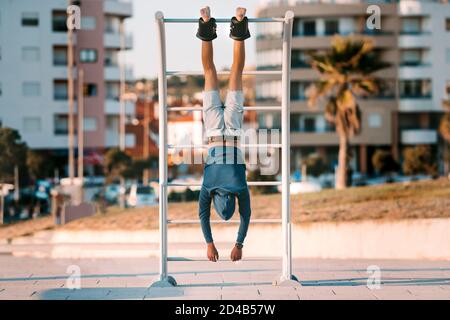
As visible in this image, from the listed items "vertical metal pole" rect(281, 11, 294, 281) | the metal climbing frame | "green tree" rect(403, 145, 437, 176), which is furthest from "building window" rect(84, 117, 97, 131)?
"vertical metal pole" rect(281, 11, 294, 281)

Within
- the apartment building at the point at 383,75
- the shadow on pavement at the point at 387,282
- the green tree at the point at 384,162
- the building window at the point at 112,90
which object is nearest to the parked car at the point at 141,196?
the building window at the point at 112,90

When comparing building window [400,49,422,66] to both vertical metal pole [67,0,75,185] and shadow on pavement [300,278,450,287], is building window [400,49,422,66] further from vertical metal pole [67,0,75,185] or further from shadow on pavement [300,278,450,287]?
shadow on pavement [300,278,450,287]

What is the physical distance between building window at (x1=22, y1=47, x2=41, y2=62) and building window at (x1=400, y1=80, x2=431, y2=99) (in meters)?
19.5

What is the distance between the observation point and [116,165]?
52375 mm

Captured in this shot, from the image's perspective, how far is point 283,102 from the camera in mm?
10000

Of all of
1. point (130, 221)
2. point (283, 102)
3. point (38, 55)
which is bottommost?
point (130, 221)

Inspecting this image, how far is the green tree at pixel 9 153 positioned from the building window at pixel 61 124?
32.6ft

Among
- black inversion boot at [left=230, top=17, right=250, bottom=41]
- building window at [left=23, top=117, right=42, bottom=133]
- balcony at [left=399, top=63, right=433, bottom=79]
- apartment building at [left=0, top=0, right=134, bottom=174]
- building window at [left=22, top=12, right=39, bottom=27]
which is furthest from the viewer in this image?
balcony at [left=399, top=63, right=433, bottom=79]

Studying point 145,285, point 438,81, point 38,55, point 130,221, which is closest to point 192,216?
point 130,221

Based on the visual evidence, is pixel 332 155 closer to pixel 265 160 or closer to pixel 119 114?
pixel 119 114

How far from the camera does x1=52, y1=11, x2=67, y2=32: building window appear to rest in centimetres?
5555

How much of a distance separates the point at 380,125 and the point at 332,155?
312 centimetres

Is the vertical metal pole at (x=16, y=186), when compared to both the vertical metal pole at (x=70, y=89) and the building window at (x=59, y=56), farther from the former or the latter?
the building window at (x=59, y=56)

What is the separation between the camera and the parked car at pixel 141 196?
46.1 metres
